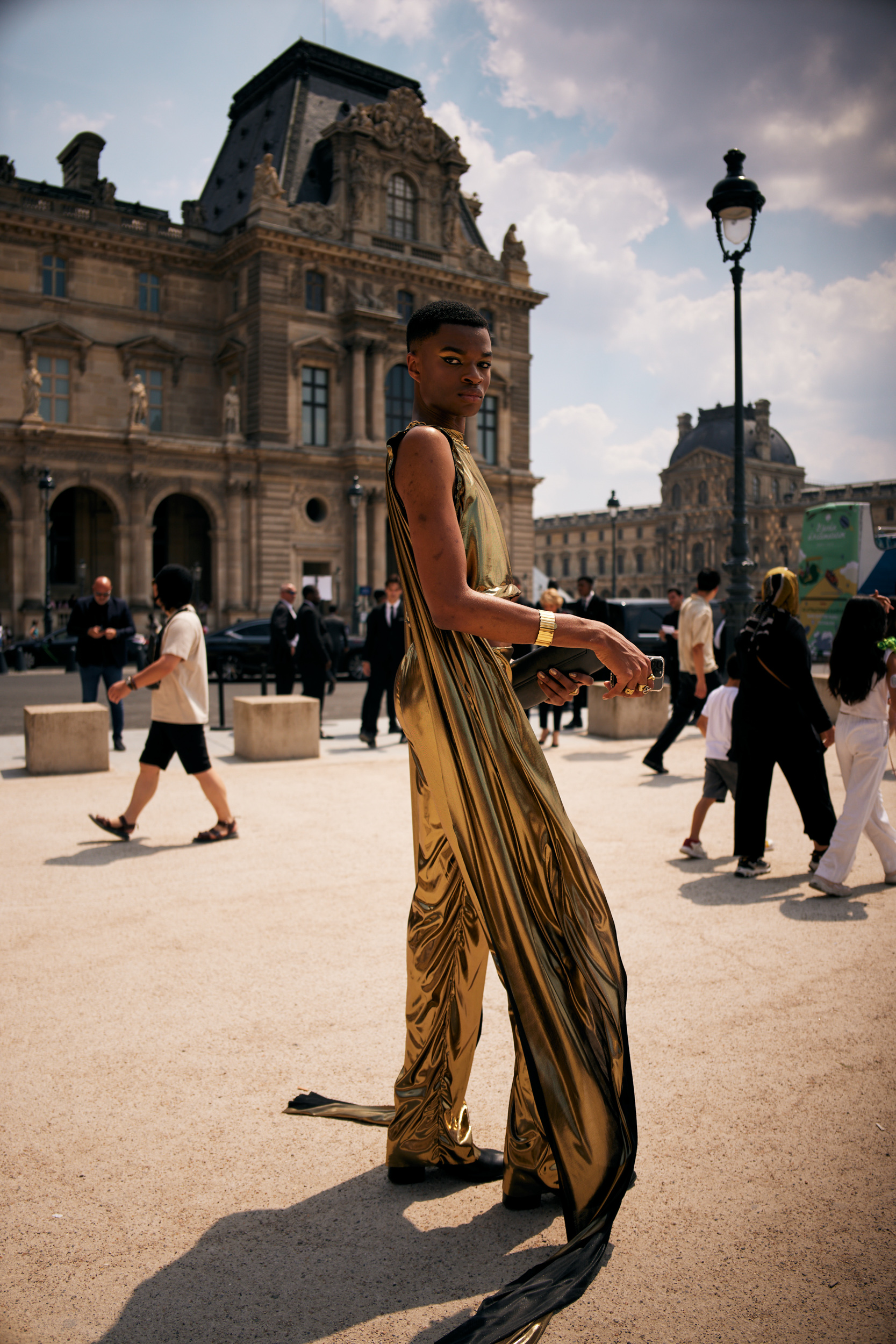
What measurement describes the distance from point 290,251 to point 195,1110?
4074 centimetres

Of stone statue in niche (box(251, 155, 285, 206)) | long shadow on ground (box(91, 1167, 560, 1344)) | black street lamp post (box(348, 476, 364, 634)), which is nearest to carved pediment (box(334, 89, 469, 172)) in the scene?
stone statue in niche (box(251, 155, 285, 206))

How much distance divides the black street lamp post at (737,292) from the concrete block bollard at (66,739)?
6.90 metres

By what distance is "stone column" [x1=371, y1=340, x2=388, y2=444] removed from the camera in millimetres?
41000

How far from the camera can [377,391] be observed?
136 feet

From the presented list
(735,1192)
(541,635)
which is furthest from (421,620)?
(735,1192)

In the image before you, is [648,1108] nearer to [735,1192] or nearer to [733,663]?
[735,1192]

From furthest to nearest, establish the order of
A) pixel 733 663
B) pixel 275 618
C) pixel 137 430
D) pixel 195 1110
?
pixel 137 430, pixel 275 618, pixel 733 663, pixel 195 1110

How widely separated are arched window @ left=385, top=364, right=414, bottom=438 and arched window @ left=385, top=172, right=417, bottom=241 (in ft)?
19.4

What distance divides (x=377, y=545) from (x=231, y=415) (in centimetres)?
802

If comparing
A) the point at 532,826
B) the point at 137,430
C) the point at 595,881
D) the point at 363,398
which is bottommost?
the point at 595,881

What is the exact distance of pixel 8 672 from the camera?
89.9ft

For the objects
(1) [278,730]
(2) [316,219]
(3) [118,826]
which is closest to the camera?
Result: (3) [118,826]

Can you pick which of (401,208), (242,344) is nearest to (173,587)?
(242,344)

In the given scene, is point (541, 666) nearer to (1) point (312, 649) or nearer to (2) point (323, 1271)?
(2) point (323, 1271)
